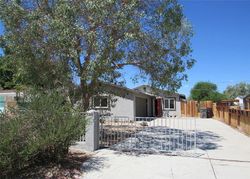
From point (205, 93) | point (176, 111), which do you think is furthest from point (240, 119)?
point (205, 93)

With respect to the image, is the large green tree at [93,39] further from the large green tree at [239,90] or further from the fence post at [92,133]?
the large green tree at [239,90]

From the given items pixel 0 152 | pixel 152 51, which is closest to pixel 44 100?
pixel 0 152

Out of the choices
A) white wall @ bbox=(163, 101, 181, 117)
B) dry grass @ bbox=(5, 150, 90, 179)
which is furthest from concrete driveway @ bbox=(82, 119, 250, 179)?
white wall @ bbox=(163, 101, 181, 117)

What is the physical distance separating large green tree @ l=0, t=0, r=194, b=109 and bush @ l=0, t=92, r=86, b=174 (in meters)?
2.68

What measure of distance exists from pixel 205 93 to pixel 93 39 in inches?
2188

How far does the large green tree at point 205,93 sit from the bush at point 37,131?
4986 cm

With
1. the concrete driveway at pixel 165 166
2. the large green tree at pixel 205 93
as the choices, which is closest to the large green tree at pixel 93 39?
the concrete driveway at pixel 165 166

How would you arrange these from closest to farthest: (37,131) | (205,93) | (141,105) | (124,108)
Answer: (37,131) → (124,108) → (141,105) → (205,93)

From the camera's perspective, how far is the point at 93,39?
36.7 feet

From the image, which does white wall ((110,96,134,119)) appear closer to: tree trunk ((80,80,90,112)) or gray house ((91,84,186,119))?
gray house ((91,84,186,119))

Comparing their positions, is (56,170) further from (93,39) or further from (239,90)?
(239,90)

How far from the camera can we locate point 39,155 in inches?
340

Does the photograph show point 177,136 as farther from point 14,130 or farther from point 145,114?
point 145,114

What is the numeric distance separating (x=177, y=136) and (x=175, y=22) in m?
5.71
